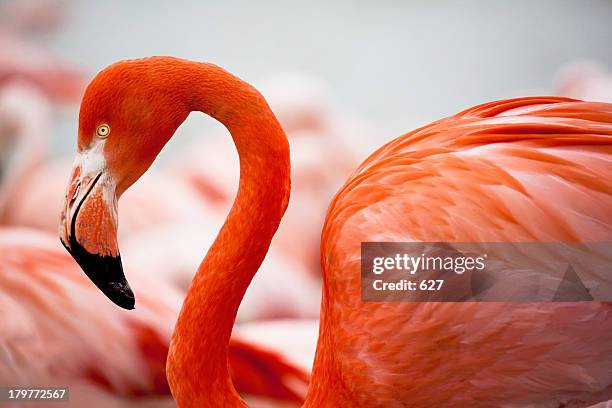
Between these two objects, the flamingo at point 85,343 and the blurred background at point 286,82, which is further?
the blurred background at point 286,82

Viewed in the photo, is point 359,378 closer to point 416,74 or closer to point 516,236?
point 516,236

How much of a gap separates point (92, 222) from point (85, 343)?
1.57 ft

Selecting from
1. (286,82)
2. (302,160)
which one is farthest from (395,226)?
(286,82)

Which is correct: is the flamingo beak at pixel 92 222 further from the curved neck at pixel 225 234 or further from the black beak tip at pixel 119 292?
the curved neck at pixel 225 234

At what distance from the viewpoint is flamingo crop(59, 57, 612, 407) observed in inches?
47.9

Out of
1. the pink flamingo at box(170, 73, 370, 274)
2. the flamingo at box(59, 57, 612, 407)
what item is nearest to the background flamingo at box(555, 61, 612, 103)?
the flamingo at box(59, 57, 612, 407)

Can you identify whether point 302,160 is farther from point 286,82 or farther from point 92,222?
point 92,222

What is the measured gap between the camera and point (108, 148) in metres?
1.32

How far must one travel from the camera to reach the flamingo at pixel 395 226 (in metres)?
1.22

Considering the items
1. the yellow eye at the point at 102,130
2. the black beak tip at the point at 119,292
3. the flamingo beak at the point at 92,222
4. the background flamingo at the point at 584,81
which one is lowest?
the black beak tip at the point at 119,292

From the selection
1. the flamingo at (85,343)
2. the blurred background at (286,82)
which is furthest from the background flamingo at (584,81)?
the flamingo at (85,343)

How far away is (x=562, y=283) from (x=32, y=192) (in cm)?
140

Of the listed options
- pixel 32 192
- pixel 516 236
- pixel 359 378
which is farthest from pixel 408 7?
pixel 32 192

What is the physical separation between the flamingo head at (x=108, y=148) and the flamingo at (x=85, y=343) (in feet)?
1.12
